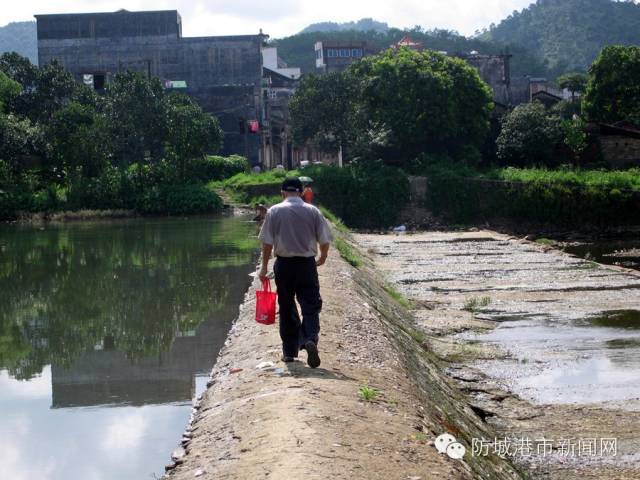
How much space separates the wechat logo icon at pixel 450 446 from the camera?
7.93 meters

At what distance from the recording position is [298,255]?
32.3 ft

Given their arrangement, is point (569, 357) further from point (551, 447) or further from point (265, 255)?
point (265, 255)

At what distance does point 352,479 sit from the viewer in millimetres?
6531

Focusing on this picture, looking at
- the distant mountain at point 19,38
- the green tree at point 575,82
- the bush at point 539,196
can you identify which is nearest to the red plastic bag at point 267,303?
the bush at point 539,196

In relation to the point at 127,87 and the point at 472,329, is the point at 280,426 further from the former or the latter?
the point at 127,87

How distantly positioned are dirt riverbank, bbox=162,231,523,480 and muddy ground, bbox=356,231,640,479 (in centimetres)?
76

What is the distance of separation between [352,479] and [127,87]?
4556 cm

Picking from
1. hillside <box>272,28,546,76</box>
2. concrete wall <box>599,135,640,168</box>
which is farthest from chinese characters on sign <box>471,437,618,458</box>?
hillside <box>272,28,546,76</box>

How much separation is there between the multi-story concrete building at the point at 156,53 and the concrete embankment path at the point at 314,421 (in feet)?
174

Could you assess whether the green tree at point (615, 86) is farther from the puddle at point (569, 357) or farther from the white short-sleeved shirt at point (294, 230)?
the white short-sleeved shirt at point (294, 230)

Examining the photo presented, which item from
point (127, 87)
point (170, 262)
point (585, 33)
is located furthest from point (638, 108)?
point (585, 33)

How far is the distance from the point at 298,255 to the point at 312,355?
969 millimetres

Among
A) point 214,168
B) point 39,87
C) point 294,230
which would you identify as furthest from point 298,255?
point 39,87

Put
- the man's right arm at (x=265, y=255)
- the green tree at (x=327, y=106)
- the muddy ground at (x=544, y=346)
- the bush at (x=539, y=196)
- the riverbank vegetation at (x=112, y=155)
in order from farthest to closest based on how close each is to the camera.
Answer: the green tree at (x=327, y=106)
the riverbank vegetation at (x=112, y=155)
the bush at (x=539, y=196)
the muddy ground at (x=544, y=346)
the man's right arm at (x=265, y=255)
